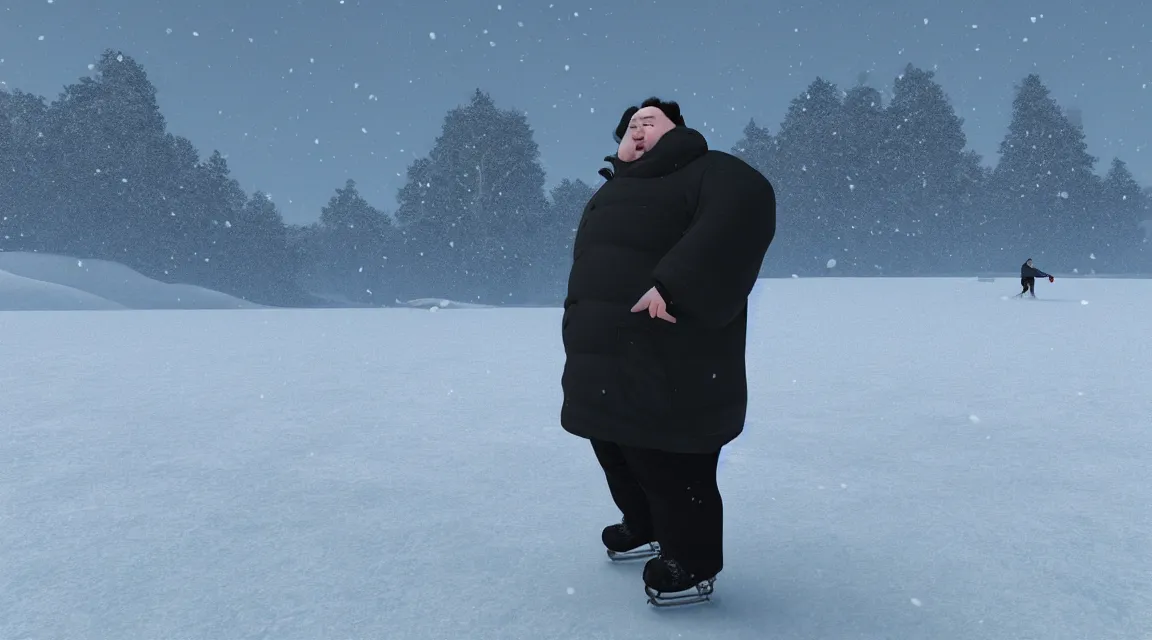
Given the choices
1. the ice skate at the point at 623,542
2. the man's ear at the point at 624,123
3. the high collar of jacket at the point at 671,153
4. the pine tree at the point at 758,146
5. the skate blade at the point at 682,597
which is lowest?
the skate blade at the point at 682,597

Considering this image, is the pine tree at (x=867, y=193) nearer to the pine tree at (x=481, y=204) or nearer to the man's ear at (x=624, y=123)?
the pine tree at (x=481, y=204)

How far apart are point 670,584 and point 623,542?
46cm

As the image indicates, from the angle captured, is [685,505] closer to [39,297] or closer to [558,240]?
[39,297]

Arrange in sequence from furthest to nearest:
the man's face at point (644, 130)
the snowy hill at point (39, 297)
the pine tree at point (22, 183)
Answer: the pine tree at point (22, 183) → the snowy hill at point (39, 297) → the man's face at point (644, 130)

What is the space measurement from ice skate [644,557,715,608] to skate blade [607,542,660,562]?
39cm

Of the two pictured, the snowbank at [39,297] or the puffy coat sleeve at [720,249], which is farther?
the snowbank at [39,297]

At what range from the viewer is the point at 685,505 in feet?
9.66

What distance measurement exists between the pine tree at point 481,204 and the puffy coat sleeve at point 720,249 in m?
64.1

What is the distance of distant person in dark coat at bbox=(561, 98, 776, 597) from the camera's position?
2797 millimetres

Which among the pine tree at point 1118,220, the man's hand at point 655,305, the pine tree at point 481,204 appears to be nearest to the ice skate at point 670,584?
the man's hand at point 655,305

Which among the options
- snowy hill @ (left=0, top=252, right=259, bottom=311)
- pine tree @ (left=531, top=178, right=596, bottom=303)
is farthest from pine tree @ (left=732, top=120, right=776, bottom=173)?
snowy hill @ (left=0, top=252, right=259, bottom=311)

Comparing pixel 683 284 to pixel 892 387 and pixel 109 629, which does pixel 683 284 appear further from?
pixel 892 387

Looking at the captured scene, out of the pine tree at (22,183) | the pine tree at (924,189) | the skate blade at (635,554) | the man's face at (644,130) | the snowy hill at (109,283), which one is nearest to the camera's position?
the man's face at (644,130)

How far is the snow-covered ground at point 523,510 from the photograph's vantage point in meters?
2.81
